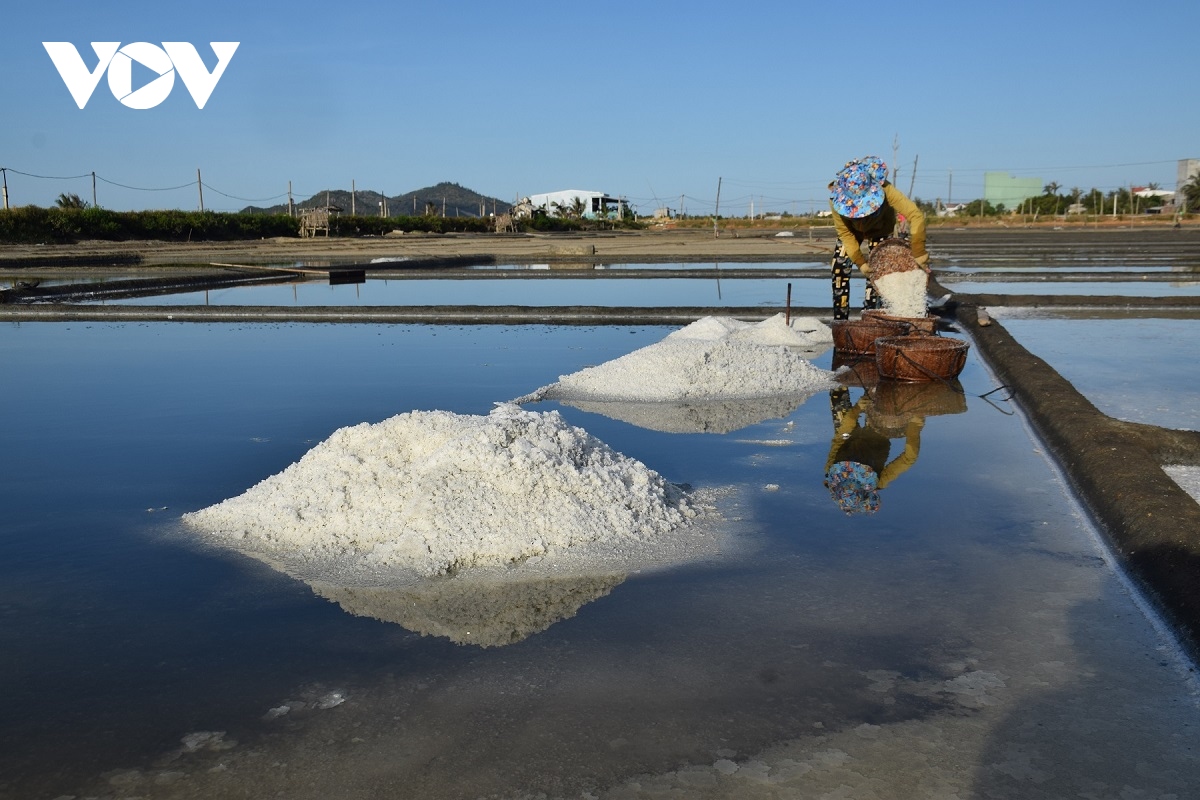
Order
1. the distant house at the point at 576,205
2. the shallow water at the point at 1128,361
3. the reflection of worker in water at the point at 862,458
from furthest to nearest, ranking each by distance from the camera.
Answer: the distant house at the point at 576,205
the shallow water at the point at 1128,361
the reflection of worker in water at the point at 862,458

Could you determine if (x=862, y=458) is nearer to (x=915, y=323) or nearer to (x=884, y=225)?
(x=915, y=323)

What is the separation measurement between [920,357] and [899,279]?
99 centimetres

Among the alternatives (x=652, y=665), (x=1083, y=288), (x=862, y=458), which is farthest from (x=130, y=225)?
(x=652, y=665)

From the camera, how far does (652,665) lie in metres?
2.28

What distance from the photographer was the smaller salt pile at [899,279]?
6492 millimetres

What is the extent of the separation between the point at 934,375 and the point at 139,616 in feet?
14.6

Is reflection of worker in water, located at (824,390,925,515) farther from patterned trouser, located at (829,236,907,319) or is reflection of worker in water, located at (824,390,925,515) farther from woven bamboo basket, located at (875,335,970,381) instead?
patterned trouser, located at (829,236,907,319)

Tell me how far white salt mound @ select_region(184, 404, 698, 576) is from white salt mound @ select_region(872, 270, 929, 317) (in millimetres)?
3578

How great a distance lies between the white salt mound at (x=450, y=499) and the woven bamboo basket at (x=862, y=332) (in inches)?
131

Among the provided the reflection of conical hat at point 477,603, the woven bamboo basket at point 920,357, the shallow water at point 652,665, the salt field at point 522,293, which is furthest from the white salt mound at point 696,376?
the salt field at point 522,293

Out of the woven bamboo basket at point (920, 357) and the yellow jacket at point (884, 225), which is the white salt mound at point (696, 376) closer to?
the woven bamboo basket at point (920, 357)

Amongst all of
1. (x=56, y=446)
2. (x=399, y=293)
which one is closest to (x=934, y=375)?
(x=56, y=446)

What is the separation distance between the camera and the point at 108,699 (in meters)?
2.15

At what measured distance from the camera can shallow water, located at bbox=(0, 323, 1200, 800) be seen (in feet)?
6.08
